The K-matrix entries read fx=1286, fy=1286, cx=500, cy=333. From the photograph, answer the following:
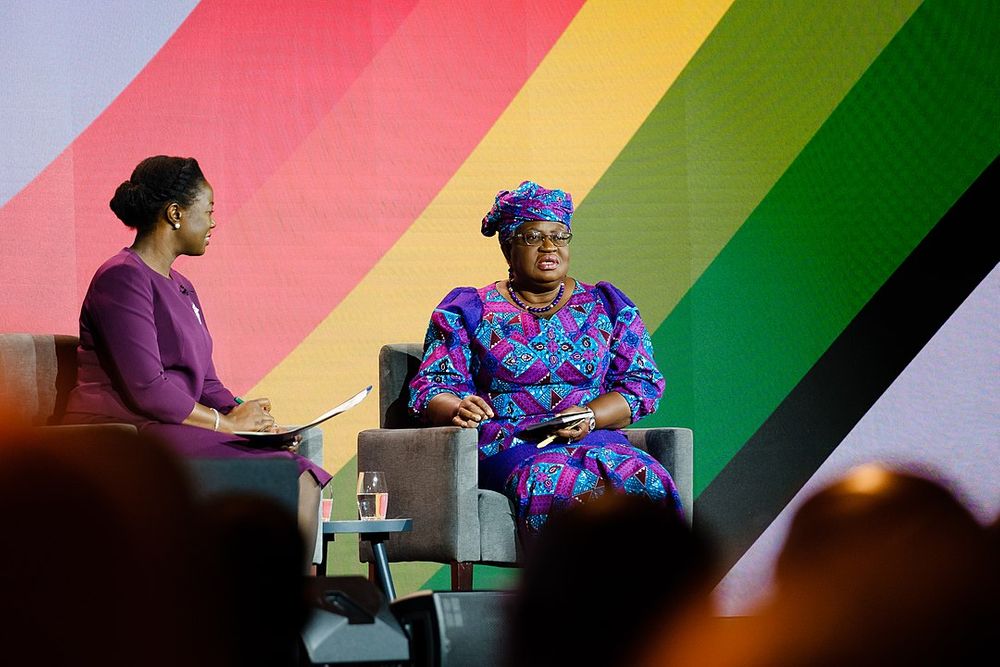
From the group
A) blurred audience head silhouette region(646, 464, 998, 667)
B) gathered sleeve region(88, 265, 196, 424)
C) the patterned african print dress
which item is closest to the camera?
blurred audience head silhouette region(646, 464, 998, 667)

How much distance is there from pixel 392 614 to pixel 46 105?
10.9 feet

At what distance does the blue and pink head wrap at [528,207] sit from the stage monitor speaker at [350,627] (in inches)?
94.7

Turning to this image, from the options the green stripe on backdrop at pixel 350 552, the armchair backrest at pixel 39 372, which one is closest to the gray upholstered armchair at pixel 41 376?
the armchair backrest at pixel 39 372

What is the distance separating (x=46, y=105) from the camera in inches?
166

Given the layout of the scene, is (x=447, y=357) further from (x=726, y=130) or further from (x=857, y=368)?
(x=857, y=368)

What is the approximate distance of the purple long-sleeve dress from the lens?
120 inches

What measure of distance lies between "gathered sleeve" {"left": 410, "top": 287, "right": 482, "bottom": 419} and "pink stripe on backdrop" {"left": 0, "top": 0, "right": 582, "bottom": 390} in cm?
82

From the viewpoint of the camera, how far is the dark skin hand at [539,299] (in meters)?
3.51

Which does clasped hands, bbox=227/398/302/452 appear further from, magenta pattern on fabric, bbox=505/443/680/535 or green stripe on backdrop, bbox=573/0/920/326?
green stripe on backdrop, bbox=573/0/920/326

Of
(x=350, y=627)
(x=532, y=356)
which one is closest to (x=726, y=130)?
(x=532, y=356)

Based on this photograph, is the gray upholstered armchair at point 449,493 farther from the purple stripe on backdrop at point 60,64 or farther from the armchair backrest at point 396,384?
the purple stripe on backdrop at point 60,64

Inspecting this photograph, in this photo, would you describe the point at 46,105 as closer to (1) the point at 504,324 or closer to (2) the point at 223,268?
(2) the point at 223,268

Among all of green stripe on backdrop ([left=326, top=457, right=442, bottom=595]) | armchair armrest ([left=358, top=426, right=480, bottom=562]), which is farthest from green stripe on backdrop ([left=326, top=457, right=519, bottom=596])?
armchair armrest ([left=358, top=426, right=480, bottom=562])

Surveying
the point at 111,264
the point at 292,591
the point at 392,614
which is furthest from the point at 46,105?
the point at 292,591
